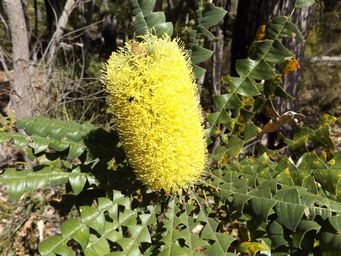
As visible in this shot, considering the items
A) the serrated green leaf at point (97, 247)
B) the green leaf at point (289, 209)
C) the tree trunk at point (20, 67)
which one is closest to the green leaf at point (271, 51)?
the green leaf at point (289, 209)

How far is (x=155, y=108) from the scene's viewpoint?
142 cm

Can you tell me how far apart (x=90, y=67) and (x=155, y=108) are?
432 cm

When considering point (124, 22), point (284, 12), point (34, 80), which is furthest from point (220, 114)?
point (124, 22)

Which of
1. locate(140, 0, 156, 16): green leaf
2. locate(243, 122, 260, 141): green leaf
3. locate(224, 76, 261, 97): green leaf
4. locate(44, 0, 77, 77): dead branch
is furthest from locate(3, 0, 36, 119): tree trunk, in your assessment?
locate(243, 122, 260, 141): green leaf

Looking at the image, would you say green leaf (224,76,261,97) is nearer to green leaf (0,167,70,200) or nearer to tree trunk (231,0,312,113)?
green leaf (0,167,70,200)

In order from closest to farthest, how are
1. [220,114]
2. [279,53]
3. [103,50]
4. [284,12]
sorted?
[279,53], [220,114], [284,12], [103,50]

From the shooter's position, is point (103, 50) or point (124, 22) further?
point (103, 50)

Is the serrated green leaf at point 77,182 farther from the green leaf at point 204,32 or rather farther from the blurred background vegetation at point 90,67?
the green leaf at point 204,32

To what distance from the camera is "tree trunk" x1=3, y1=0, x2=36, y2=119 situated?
3.34 meters

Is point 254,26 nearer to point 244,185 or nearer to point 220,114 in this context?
point 220,114

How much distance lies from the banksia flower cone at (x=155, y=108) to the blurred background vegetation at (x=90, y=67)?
573mm

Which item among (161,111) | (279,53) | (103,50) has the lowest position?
(103,50)

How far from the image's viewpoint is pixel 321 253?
141 cm

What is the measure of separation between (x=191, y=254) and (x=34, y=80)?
312cm
